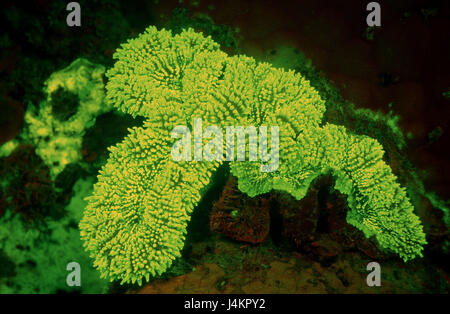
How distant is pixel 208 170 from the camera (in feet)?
7.27

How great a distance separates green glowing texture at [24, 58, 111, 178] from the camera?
109 inches

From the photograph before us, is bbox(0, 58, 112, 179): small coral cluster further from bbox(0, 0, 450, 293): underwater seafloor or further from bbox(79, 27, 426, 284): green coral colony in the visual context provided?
bbox(79, 27, 426, 284): green coral colony

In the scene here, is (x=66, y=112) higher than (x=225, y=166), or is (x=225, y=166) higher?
(x=66, y=112)

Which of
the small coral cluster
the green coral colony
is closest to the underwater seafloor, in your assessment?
the small coral cluster

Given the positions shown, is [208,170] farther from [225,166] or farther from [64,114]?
[64,114]

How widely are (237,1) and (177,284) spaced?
9.33 feet

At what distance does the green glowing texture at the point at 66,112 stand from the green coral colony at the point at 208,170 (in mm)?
866

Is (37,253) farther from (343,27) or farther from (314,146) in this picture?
(343,27)

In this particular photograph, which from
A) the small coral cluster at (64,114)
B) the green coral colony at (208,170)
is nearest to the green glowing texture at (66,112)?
the small coral cluster at (64,114)

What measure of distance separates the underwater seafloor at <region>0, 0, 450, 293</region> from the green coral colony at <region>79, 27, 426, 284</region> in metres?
0.30

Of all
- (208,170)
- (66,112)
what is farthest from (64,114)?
(208,170)

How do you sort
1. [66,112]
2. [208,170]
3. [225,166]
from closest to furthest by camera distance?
[208,170], [225,166], [66,112]

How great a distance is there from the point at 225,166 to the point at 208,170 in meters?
0.47
